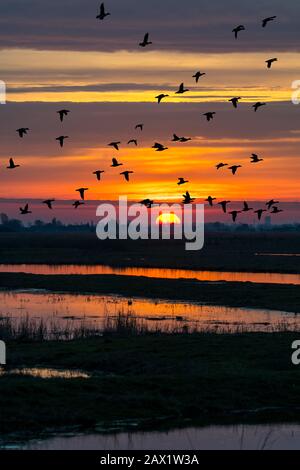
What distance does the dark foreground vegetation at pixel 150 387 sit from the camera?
26000mm

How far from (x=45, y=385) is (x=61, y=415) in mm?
2014

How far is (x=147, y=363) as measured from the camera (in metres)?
33.0

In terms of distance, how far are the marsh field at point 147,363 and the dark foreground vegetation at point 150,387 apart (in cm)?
3

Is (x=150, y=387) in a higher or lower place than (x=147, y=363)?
lower

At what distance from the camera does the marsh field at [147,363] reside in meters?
26.0

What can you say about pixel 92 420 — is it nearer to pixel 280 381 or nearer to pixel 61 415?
pixel 61 415

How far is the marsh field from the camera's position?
26.0 m

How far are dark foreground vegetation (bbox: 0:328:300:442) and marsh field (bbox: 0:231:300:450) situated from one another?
0.03 m

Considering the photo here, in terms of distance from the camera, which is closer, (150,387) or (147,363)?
(150,387)

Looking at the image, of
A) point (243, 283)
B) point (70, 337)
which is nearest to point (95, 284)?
point (243, 283)

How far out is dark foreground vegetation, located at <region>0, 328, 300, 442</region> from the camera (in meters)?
26.0

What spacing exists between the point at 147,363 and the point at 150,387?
13.8ft

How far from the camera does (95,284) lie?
70.2 m
